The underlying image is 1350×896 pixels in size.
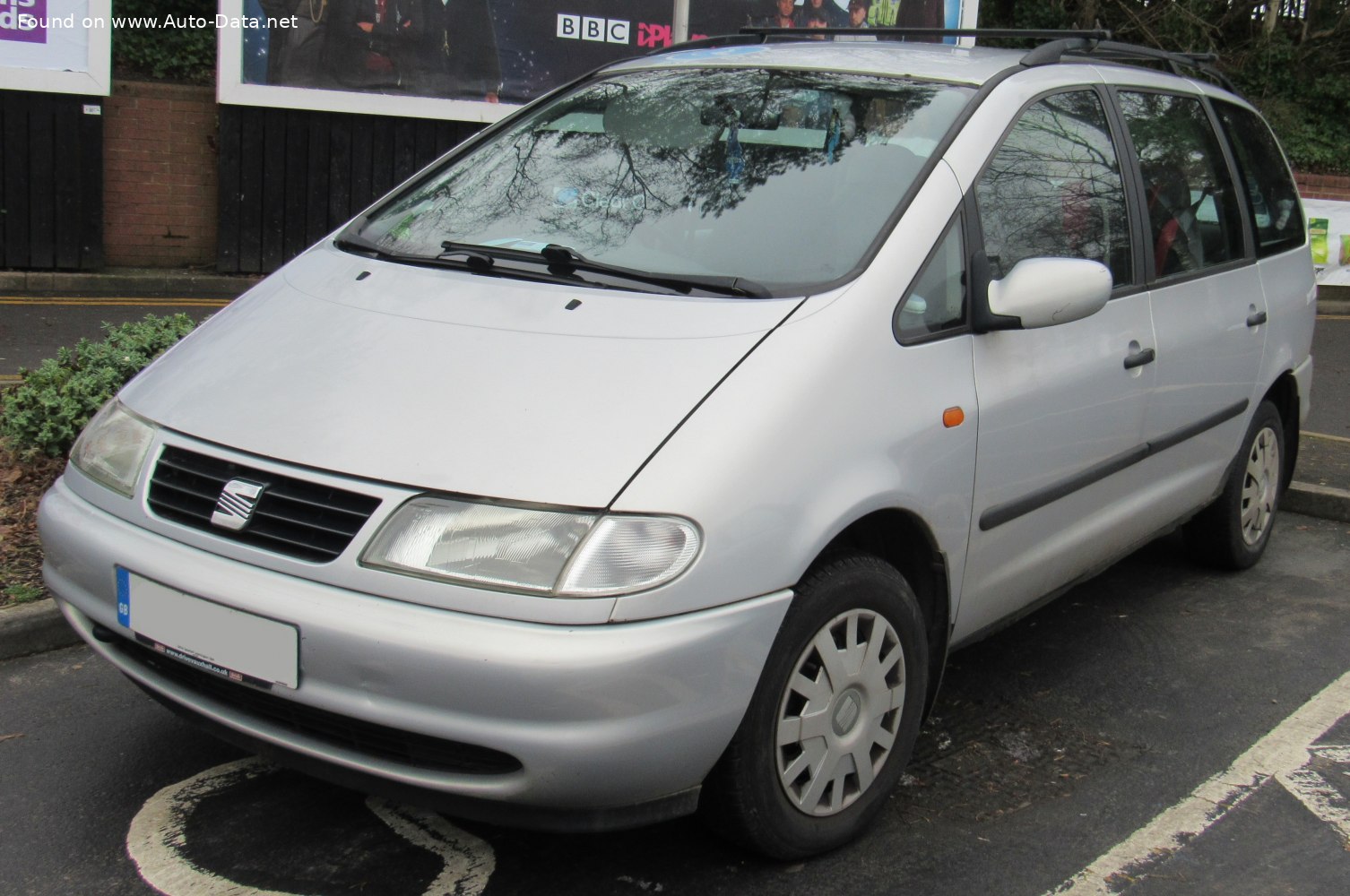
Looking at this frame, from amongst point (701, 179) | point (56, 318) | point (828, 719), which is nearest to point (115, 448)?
point (701, 179)

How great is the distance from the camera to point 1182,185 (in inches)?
178

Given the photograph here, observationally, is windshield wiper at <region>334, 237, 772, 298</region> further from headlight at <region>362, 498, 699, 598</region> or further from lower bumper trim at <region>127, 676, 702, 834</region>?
lower bumper trim at <region>127, 676, 702, 834</region>

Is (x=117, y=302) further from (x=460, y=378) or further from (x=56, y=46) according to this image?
(x=460, y=378)

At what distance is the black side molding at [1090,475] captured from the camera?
135 inches

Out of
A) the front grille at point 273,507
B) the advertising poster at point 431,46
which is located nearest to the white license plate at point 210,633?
the front grille at point 273,507

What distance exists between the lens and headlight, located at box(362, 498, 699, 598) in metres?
2.53

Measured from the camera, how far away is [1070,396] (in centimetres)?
362

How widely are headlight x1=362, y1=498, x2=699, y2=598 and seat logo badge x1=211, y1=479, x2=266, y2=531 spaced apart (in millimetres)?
308

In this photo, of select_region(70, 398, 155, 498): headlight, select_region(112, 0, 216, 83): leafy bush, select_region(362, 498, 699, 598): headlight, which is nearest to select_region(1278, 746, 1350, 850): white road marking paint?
select_region(362, 498, 699, 598): headlight

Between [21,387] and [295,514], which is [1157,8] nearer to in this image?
[21,387]

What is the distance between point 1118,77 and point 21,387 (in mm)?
3972

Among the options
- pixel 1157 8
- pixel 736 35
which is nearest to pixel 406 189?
pixel 736 35

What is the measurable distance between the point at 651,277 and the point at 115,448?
1.26m

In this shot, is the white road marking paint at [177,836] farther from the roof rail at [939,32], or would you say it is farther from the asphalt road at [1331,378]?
the asphalt road at [1331,378]
